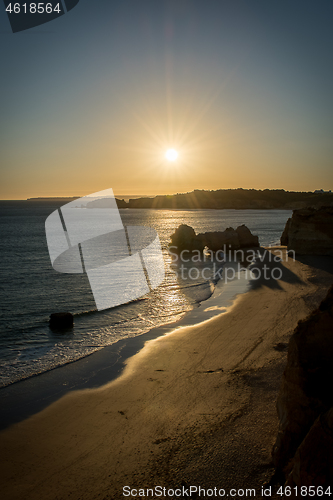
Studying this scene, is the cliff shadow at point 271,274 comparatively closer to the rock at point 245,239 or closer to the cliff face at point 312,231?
the cliff face at point 312,231

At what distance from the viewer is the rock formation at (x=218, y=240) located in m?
37.6

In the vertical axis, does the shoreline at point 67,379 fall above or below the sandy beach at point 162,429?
Answer: below

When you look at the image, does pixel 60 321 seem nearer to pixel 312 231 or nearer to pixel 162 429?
pixel 162 429

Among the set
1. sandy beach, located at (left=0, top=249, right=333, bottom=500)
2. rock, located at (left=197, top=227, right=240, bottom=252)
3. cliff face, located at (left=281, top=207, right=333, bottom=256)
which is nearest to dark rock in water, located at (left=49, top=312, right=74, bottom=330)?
sandy beach, located at (left=0, top=249, right=333, bottom=500)

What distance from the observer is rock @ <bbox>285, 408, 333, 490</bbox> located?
305 cm

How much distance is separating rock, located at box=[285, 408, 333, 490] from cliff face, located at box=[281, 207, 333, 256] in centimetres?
2473

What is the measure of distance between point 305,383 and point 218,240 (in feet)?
113

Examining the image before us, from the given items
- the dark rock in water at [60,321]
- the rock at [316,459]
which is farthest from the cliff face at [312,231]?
the rock at [316,459]

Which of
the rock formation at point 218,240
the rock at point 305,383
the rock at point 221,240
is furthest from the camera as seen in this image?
the rock formation at point 218,240

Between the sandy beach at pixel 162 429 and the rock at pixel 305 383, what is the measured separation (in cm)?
64

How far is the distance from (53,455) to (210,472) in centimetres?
294

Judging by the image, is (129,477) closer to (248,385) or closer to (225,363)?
(248,385)

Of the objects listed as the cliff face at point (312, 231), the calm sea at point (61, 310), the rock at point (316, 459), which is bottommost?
the calm sea at point (61, 310)

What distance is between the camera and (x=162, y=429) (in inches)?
225
